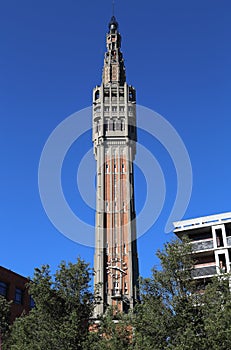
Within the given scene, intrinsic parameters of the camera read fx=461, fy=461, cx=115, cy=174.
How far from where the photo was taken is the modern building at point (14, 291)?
5600cm

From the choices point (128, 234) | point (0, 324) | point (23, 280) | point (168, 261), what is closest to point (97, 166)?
point (128, 234)

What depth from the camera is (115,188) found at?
322ft

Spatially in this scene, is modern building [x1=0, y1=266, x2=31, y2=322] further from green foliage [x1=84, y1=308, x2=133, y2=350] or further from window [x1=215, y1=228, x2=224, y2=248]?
green foliage [x1=84, y1=308, x2=133, y2=350]

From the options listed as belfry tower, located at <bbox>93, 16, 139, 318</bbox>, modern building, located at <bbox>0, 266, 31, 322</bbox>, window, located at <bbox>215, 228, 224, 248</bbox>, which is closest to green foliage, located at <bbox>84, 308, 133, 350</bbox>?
modern building, located at <bbox>0, 266, 31, 322</bbox>

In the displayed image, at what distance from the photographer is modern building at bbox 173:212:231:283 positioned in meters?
56.3

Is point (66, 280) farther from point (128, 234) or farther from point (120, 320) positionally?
point (128, 234)

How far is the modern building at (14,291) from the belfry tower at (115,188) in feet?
82.6

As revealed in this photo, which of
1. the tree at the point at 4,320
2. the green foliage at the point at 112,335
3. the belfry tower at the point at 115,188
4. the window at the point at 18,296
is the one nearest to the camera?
the green foliage at the point at 112,335

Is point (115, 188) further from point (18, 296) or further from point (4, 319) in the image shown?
point (4, 319)

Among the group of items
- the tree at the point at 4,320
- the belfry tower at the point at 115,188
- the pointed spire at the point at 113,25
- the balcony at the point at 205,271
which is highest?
the pointed spire at the point at 113,25

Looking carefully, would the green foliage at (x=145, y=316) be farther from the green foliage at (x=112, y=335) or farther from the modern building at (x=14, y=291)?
the modern building at (x=14, y=291)

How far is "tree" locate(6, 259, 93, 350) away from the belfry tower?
48.9 m

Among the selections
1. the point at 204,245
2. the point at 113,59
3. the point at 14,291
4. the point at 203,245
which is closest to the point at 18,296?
the point at 14,291

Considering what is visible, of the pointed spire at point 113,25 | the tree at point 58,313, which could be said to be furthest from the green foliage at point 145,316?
the pointed spire at point 113,25
